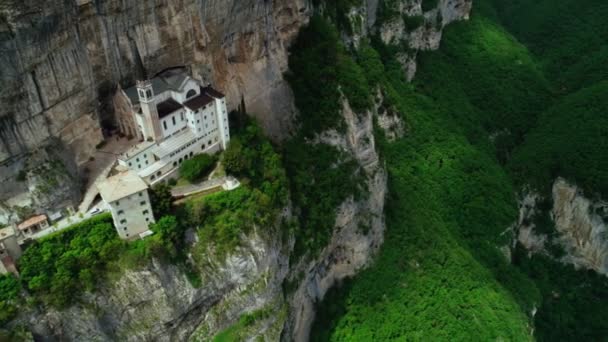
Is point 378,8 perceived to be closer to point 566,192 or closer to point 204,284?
point 566,192

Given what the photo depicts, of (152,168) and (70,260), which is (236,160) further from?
(70,260)

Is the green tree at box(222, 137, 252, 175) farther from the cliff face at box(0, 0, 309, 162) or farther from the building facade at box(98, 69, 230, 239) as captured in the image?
the cliff face at box(0, 0, 309, 162)

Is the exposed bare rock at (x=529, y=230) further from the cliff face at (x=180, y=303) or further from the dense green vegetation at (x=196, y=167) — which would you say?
the dense green vegetation at (x=196, y=167)

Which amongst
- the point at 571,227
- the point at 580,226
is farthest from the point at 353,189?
the point at 580,226

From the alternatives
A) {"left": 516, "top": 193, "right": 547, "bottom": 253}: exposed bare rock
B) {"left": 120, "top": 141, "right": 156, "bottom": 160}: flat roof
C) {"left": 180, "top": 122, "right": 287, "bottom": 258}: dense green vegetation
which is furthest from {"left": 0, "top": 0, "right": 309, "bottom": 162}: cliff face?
{"left": 516, "top": 193, "right": 547, "bottom": 253}: exposed bare rock

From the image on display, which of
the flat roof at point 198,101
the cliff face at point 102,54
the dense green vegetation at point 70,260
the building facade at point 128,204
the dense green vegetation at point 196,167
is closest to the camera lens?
the cliff face at point 102,54

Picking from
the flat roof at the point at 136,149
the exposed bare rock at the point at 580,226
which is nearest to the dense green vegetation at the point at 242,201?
the flat roof at the point at 136,149
